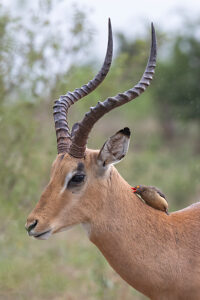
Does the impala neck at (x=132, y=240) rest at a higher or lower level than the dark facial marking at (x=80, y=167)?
lower

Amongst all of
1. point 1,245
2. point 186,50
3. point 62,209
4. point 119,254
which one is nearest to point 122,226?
point 119,254

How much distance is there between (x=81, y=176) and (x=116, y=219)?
20.3 inches

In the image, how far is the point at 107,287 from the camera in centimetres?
831

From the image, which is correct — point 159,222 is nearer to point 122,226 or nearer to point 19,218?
point 122,226

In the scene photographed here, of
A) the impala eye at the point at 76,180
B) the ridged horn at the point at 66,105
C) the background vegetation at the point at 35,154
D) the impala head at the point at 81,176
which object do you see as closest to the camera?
the impala head at the point at 81,176

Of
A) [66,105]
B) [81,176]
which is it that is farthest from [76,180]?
[66,105]

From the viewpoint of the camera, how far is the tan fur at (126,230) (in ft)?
15.4

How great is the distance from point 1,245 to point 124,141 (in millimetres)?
4914

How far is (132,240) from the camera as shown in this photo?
15.8 feet

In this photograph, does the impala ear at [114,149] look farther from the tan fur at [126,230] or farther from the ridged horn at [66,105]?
the ridged horn at [66,105]

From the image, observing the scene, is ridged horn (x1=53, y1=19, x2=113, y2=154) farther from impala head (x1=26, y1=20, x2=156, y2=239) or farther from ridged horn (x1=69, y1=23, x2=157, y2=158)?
ridged horn (x1=69, y1=23, x2=157, y2=158)

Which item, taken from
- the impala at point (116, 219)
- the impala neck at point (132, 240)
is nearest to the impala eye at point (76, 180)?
the impala at point (116, 219)

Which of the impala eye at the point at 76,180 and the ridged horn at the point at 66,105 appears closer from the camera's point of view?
the impala eye at the point at 76,180

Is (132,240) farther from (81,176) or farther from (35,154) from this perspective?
(35,154)
